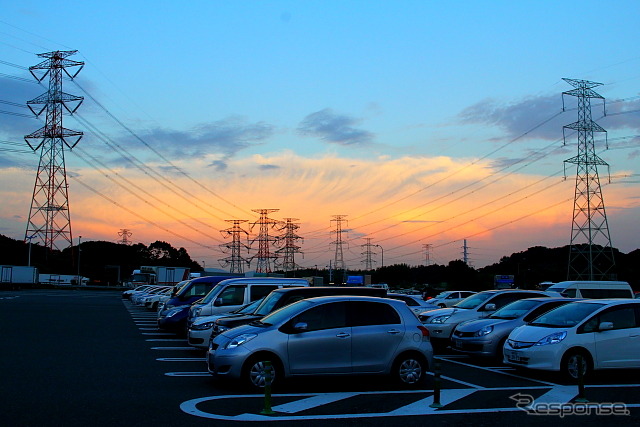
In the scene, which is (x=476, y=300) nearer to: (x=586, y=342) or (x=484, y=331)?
(x=484, y=331)

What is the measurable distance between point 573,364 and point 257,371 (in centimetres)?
592

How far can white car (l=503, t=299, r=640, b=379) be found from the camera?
39.7ft

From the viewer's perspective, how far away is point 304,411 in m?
9.27

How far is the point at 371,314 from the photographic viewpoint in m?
11.5

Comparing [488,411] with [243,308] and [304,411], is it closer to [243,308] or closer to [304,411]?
[304,411]

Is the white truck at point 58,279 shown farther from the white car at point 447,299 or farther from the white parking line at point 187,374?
Answer: the white parking line at point 187,374

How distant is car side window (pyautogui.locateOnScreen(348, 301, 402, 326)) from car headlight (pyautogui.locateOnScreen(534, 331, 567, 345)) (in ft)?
9.71

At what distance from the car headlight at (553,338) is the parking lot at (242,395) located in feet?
2.45

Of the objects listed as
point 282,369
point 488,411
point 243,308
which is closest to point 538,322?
Answer: point 488,411

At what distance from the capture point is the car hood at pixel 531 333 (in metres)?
12.5

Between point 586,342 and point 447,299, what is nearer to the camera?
point 586,342

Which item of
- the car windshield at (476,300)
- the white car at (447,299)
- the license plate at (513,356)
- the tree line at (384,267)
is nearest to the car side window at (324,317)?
the license plate at (513,356)

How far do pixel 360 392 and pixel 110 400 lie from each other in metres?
3.98

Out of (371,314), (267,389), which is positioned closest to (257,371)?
(267,389)
